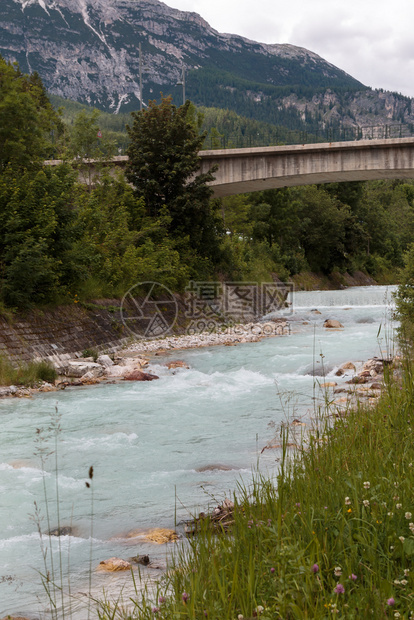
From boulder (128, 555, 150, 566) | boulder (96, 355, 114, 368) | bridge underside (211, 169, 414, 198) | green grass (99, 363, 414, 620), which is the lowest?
boulder (128, 555, 150, 566)

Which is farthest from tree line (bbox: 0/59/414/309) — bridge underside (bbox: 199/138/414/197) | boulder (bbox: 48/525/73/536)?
boulder (bbox: 48/525/73/536)

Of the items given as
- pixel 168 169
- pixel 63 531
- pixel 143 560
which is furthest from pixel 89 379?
pixel 168 169

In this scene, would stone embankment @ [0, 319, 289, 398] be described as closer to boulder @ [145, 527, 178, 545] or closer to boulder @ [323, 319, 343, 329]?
boulder @ [323, 319, 343, 329]

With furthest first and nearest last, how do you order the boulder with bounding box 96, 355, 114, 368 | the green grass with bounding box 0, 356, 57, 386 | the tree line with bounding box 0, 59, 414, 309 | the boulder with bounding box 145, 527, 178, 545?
the tree line with bounding box 0, 59, 414, 309 → the boulder with bounding box 96, 355, 114, 368 → the green grass with bounding box 0, 356, 57, 386 → the boulder with bounding box 145, 527, 178, 545

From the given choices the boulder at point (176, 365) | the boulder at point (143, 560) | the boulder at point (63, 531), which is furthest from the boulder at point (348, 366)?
the boulder at point (143, 560)

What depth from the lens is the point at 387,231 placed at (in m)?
72.5

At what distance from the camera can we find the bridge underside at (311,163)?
3478cm

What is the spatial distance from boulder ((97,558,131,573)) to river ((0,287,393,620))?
0.37 feet

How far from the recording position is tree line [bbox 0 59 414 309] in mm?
17500

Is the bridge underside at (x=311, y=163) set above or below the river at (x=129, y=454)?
above

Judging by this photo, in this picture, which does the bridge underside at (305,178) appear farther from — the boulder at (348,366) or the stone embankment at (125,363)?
the boulder at (348,366)

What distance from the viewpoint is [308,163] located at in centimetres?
3656

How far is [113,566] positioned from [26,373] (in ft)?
32.9

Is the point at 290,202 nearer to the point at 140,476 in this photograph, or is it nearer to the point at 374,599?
the point at 140,476
